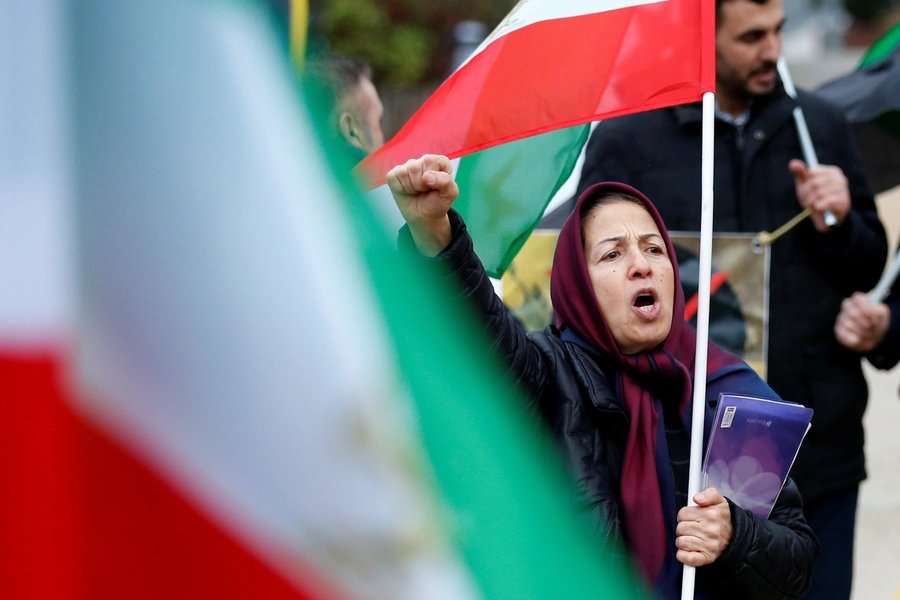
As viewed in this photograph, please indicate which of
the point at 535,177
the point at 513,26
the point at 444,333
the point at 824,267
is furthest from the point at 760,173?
the point at 444,333

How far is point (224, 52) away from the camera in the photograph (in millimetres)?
1262

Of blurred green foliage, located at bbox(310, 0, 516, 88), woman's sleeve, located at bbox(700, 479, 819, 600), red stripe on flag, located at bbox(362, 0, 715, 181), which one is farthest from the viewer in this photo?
blurred green foliage, located at bbox(310, 0, 516, 88)

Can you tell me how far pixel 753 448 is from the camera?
2035mm

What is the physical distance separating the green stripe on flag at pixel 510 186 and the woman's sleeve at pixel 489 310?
0.74 m

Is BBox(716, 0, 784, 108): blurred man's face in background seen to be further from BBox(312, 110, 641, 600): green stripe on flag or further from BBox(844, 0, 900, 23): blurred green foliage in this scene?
BBox(844, 0, 900, 23): blurred green foliage

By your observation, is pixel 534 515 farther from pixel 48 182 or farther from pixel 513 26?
pixel 513 26

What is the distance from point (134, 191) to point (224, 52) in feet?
0.62

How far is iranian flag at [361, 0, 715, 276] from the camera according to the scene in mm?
2355

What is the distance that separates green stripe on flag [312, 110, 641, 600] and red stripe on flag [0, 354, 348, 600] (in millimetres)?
184

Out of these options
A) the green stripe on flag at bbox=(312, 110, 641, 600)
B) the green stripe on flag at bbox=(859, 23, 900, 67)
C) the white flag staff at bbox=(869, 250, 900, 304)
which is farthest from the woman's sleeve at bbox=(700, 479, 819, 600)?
the green stripe on flag at bbox=(859, 23, 900, 67)

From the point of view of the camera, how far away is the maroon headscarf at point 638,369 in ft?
6.66

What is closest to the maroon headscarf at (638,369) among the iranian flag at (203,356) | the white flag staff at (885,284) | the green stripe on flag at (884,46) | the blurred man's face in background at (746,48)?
the iranian flag at (203,356)

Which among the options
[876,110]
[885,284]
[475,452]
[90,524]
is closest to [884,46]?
[876,110]

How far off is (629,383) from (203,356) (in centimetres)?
114
